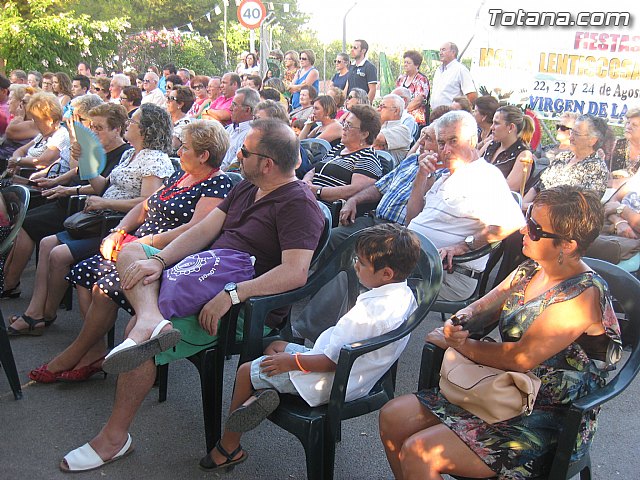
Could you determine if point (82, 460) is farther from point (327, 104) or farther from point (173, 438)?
point (327, 104)

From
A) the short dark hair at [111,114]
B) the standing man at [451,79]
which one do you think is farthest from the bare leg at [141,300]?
the standing man at [451,79]

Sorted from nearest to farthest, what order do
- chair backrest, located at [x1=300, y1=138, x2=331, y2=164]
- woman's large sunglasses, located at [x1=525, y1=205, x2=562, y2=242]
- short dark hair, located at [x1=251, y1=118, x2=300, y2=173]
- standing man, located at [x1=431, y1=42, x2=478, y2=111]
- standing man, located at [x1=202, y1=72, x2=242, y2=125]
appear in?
woman's large sunglasses, located at [x1=525, y1=205, x2=562, y2=242], short dark hair, located at [x1=251, y1=118, x2=300, y2=173], chair backrest, located at [x1=300, y1=138, x2=331, y2=164], standing man, located at [x1=202, y1=72, x2=242, y2=125], standing man, located at [x1=431, y1=42, x2=478, y2=111]

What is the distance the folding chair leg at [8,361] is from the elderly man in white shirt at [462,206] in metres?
2.23

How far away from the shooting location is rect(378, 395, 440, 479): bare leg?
214 centimetres

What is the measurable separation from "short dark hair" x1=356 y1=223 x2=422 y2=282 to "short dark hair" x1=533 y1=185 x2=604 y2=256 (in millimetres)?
515

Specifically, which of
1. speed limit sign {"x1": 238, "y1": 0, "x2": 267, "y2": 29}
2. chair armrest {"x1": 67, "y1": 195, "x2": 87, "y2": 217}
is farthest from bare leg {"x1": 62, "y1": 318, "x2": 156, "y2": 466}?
speed limit sign {"x1": 238, "y1": 0, "x2": 267, "y2": 29}

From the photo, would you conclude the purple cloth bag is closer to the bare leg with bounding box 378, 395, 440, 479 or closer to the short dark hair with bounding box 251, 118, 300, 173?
the short dark hair with bounding box 251, 118, 300, 173

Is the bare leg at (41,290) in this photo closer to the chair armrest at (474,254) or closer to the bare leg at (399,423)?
the chair armrest at (474,254)

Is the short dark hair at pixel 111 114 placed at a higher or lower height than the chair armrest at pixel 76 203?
higher

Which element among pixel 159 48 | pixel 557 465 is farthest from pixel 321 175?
pixel 159 48

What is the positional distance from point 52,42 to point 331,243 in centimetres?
1563

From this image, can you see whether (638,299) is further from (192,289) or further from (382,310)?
(192,289)

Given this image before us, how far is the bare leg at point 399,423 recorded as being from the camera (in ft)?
7.03

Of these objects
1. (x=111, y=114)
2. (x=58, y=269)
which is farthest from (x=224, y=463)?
(x=111, y=114)
